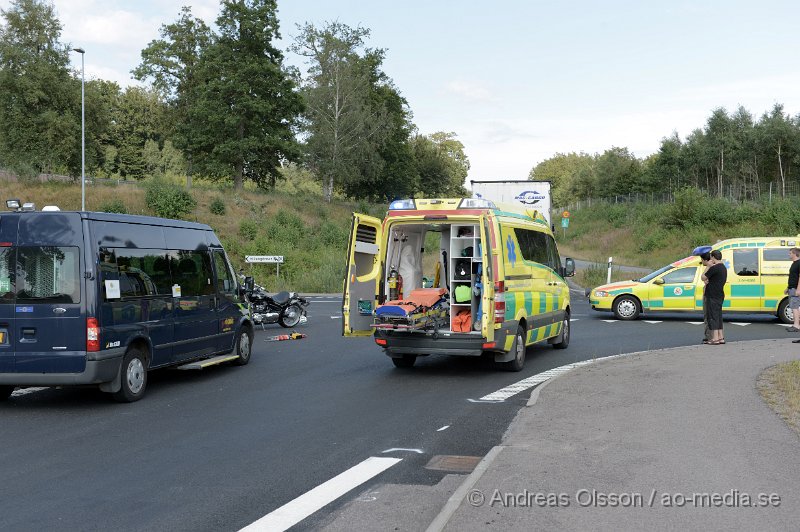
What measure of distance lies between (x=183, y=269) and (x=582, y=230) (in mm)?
60873

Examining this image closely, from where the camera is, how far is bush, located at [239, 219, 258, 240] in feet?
166

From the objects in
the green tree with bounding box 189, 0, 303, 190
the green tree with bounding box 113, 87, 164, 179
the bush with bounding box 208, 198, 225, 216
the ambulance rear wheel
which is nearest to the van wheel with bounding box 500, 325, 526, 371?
the ambulance rear wheel

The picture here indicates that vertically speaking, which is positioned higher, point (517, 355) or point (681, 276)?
point (681, 276)

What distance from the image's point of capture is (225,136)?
54.8m

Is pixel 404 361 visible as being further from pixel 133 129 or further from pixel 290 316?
pixel 133 129

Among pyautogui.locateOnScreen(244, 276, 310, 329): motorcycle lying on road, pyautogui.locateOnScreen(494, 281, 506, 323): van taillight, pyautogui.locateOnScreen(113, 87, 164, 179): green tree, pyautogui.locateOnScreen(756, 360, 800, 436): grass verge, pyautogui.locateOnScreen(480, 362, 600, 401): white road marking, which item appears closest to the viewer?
pyautogui.locateOnScreen(756, 360, 800, 436): grass verge

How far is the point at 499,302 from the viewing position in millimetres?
11398

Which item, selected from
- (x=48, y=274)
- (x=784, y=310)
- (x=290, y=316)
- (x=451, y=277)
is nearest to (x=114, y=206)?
(x=290, y=316)

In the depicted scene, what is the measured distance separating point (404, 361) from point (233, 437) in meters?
5.42

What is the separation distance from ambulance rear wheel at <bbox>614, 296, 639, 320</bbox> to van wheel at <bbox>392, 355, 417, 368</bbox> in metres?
10.4

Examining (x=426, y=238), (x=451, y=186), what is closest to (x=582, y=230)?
(x=451, y=186)

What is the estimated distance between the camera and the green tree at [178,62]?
196ft

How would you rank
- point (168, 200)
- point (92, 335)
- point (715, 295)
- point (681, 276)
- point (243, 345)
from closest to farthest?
point (92, 335) → point (243, 345) → point (715, 295) → point (681, 276) → point (168, 200)

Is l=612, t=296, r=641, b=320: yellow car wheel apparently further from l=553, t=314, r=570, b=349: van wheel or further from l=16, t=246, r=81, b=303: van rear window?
l=16, t=246, r=81, b=303: van rear window
